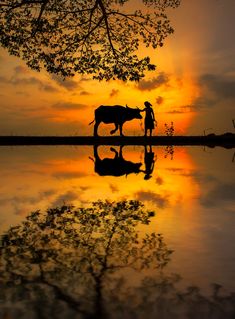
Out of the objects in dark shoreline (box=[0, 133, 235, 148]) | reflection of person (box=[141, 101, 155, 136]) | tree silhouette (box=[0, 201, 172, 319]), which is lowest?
tree silhouette (box=[0, 201, 172, 319])

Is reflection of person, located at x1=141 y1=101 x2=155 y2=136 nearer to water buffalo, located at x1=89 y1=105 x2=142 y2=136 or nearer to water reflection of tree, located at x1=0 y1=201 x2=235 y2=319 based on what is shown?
water buffalo, located at x1=89 y1=105 x2=142 y2=136

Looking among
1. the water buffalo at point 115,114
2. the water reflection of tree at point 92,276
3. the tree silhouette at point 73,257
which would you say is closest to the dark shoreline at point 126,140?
the water buffalo at point 115,114

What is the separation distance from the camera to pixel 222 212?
9539 millimetres

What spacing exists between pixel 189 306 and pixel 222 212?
5.35 metres

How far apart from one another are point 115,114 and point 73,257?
3422 cm

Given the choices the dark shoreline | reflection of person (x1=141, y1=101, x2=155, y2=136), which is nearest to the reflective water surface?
reflection of person (x1=141, y1=101, x2=155, y2=136)

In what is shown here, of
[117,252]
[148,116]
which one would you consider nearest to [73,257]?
[117,252]

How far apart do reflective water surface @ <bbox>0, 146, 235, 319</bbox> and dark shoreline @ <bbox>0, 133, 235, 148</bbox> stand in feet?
92.0

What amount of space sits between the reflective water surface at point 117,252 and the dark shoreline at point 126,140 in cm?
2803

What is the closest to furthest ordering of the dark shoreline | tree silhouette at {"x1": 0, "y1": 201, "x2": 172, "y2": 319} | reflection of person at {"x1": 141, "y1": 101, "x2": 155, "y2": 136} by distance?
tree silhouette at {"x1": 0, "y1": 201, "x2": 172, "y2": 319} → reflection of person at {"x1": 141, "y1": 101, "x2": 155, "y2": 136} → the dark shoreline

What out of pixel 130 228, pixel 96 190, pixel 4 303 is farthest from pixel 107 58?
pixel 4 303

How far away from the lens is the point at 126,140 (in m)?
40.5

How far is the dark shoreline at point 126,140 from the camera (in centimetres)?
4128

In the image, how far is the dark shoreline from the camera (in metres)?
41.3
